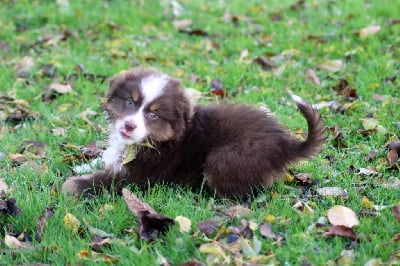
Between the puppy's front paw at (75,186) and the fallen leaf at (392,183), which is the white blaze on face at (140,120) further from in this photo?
the fallen leaf at (392,183)

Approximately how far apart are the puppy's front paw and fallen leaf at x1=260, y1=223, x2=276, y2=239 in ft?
4.69

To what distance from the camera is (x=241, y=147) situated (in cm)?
463

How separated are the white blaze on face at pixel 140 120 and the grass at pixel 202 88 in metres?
0.35

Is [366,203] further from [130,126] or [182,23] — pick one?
[182,23]

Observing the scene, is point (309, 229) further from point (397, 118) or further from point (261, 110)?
point (397, 118)

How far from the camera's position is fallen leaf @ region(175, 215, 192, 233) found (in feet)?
13.0

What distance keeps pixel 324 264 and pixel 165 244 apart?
0.95 m

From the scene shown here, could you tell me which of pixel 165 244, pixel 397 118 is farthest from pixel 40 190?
pixel 397 118

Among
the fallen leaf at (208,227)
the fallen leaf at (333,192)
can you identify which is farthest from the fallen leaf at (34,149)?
the fallen leaf at (333,192)

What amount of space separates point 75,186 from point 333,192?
6.08 feet

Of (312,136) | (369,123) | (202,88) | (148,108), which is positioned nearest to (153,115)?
(148,108)

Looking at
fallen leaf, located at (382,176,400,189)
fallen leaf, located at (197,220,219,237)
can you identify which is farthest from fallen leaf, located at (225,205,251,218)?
fallen leaf, located at (382,176,400,189)

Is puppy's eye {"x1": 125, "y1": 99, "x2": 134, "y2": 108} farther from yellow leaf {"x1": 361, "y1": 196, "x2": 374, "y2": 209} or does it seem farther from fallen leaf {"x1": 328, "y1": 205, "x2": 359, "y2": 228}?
yellow leaf {"x1": 361, "y1": 196, "x2": 374, "y2": 209}

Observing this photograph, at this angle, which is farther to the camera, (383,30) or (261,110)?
(383,30)
